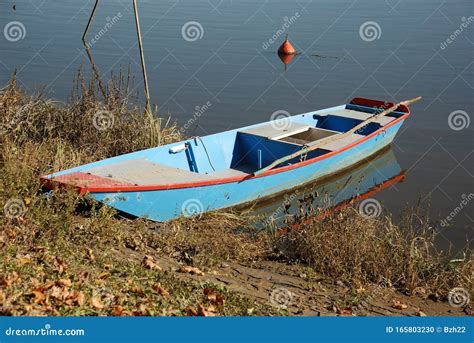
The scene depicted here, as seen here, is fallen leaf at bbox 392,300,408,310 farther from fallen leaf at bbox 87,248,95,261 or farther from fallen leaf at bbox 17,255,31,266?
fallen leaf at bbox 17,255,31,266

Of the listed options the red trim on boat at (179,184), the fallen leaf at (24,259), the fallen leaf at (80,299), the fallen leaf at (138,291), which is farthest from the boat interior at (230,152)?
the fallen leaf at (80,299)

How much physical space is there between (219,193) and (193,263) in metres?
3.09

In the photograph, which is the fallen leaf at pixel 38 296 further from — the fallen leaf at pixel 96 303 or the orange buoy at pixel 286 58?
the orange buoy at pixel 286 58

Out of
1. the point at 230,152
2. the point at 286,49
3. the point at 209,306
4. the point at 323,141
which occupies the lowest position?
the point at 209,306

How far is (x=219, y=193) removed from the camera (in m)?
11.1

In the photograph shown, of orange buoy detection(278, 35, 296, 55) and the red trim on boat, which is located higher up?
orange buoy detection(278, 35, 296, 55)

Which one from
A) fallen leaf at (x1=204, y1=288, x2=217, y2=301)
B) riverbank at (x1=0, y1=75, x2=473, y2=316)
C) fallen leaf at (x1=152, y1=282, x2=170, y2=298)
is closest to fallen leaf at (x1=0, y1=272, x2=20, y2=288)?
riverbank at (x1=0, y1=75, x2=473, y2=316)

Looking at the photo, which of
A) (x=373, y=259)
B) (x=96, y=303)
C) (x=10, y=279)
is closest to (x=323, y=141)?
(x=373, y=259)

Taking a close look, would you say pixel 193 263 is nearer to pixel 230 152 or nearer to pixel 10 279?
pixel 10 279

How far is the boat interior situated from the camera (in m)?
10.4

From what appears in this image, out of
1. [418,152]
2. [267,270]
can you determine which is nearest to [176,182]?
[267,270]

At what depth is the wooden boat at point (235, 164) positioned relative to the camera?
1002 centimetres

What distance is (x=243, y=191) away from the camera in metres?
11.8

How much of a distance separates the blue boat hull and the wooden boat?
13 mm
